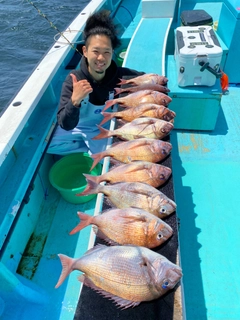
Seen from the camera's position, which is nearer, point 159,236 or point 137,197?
point 159,236

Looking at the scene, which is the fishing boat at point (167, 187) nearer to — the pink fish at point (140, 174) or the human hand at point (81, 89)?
the pink fish at point (140, 174)

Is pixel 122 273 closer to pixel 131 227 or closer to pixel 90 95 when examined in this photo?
pixel 131 227

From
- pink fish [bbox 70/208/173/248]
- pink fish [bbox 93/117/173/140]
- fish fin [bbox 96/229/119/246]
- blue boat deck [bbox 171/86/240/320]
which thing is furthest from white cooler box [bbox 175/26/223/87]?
fish fin [bbox 96/229/119/246]

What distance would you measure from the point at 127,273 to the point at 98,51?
6.09ft

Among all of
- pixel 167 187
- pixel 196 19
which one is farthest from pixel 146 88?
pixel 196 19

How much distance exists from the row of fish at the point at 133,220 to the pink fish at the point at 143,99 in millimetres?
93

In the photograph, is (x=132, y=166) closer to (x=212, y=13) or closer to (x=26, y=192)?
(x=26, y=192)

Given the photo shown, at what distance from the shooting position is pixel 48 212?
2688 mm

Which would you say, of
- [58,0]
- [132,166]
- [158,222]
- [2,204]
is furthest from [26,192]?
[58,0]

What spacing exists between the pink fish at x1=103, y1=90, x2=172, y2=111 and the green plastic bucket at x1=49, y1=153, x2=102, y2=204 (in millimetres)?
726

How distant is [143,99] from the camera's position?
2.40m

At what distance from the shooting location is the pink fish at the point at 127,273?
1.24 m

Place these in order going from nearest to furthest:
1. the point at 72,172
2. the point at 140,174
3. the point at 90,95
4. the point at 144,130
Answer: the point at 140,174, the point at 144,130, the point at 90,95, the point at 72,172

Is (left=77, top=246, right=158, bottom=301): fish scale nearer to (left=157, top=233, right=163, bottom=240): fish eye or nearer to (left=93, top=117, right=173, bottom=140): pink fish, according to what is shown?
(left=157, top=233, right=163, bottom=240): fish eye
